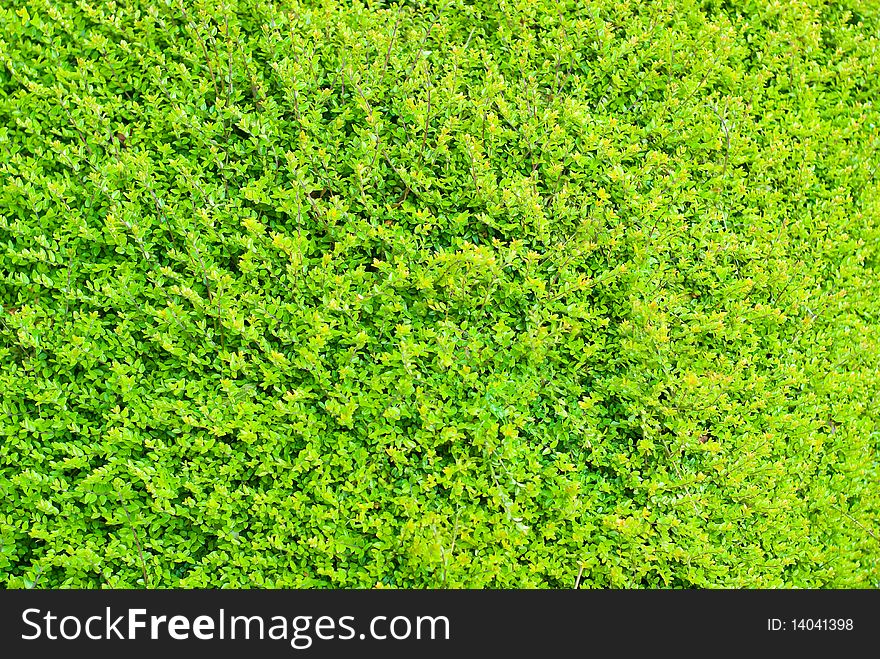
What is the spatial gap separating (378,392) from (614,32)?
195cm

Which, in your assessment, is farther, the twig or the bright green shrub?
the bright green shrub

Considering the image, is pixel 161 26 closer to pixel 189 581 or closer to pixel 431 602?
pixel 189 581

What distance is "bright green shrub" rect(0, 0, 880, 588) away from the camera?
2.75 metres

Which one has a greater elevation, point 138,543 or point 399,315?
point 399,315

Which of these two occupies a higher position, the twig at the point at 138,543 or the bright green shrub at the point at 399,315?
the bright green shrub at the point at 399,315

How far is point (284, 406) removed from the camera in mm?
2750

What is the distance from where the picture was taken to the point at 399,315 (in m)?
2.96

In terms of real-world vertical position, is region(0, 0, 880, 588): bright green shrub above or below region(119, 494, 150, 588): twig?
above

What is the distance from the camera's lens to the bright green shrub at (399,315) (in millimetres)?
2750

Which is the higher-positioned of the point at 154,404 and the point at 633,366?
the point at 633,366

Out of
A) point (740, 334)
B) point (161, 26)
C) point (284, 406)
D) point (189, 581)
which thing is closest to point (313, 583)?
point (189, 581)

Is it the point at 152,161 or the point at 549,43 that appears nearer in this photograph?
the point at 152,161

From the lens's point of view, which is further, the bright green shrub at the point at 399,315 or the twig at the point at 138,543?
the bright green shrub at the point at 399,315

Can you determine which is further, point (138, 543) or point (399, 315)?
point (399, 315)
